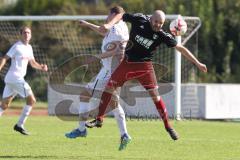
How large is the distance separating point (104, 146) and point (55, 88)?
1114 centimetres

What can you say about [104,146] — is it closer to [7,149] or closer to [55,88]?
[7,149]

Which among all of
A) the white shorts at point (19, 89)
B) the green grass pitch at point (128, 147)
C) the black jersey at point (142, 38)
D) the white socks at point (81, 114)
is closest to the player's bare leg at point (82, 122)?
the white socks at point (81, 114)

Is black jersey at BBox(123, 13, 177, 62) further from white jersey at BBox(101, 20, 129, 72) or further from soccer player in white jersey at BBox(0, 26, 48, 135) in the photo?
soccer player in white jersey at BBox(0, 26, 48, 135)

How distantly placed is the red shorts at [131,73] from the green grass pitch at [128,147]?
123 centimetres

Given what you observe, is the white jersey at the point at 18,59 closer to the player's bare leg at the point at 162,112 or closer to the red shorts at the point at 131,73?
the red shorts at the point at 131,73

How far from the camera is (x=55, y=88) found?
24516mm

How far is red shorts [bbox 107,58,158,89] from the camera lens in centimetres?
1274

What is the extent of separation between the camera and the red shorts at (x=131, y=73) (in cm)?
1274

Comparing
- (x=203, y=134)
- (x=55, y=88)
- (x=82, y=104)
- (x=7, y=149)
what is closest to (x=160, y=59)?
(x=55, y=88)

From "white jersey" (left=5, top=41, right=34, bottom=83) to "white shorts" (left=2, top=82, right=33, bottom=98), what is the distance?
12 centimetres

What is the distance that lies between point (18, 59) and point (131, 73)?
450 centimetres

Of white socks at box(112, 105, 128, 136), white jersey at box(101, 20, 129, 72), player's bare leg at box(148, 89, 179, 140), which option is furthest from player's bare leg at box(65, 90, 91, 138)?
player's bare leg at box(148, 89, 179, 140)

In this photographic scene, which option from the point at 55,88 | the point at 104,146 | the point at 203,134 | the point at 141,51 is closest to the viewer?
the point at 141,51

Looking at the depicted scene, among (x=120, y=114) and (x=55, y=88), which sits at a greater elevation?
(x=120, y=114)
